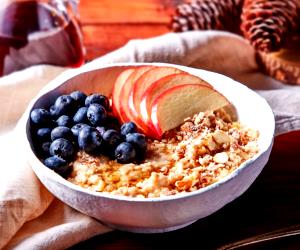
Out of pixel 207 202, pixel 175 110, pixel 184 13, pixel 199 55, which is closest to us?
pixel 207 202

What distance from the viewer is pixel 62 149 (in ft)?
2.82

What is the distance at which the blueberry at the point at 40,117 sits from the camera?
3.01 ft

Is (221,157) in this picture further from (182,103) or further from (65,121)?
(65,121)

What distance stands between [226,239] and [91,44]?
2.34 feet

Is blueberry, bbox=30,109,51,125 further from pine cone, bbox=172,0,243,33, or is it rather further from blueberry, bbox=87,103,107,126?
pine cone, bbox=172,0,243,33

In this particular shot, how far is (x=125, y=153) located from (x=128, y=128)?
0.05m

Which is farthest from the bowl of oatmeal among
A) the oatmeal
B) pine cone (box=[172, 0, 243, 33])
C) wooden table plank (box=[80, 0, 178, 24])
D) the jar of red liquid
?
wooden table plank (box=[80, 0, 178, 24])

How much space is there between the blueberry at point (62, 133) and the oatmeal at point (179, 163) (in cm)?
3

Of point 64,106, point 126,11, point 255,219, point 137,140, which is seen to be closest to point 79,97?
point 64,106

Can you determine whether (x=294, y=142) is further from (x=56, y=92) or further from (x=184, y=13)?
(x=184, y=13)

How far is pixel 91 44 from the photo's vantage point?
1.43 metres

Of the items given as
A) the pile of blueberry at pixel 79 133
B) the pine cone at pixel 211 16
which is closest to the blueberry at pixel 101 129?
the pile of blueberry at pixel 79 133

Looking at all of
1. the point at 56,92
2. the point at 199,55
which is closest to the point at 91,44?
the point at 199,55

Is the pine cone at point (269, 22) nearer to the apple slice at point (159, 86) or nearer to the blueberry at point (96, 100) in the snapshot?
the apple slice at point (159, 86)
